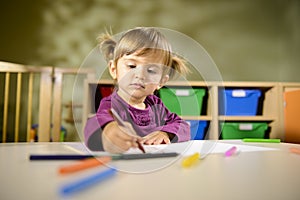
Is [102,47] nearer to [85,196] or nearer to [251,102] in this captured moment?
[85,196]

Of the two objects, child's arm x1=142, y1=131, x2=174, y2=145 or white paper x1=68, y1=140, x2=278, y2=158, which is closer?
white paper x1=68, y1=140, x2=278, y2=158

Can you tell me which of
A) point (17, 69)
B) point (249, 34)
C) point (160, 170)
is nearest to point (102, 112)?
point (160, 170)

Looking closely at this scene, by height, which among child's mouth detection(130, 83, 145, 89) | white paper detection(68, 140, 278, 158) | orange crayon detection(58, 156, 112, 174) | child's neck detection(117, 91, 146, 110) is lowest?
white paper detection(68, 140, 278, 158)

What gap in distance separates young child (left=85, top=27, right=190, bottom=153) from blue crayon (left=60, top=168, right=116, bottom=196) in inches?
8.5

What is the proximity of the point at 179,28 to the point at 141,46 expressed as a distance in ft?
4.37

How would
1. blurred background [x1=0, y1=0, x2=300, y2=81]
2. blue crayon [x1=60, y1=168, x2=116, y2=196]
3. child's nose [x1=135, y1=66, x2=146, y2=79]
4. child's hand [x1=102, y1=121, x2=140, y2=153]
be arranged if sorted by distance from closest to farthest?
blue crayon [x1=60, y1=168, x2=116, y2=196] → child's hand [x1=102, y1=121, x2=140, y2=153] → child's nose [x1=135, y1=66, x2=146, y2=79] → blurred background [x1=0, y1=0, x2=300, y2=81]

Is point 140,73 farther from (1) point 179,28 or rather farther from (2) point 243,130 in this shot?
(1) point 179,28

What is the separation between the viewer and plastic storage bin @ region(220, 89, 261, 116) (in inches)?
58.7

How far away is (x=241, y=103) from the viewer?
150 cm

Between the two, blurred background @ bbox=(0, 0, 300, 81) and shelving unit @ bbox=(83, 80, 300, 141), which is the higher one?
blurred background @ bbox=(0, 0, 300, 81)

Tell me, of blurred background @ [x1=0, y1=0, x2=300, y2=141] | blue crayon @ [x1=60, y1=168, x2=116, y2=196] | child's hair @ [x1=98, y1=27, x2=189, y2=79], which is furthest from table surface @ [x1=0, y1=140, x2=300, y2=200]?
blurred background @ [x1=0, y1=0, x2=300, y2=141]

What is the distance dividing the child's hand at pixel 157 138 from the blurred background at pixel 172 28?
1167 mm


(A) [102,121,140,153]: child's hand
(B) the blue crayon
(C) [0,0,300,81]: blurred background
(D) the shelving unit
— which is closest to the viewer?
(B) the blue crayon

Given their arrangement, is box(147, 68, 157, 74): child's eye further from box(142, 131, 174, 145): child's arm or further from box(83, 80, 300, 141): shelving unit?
box(83, 80, 300, 141): shelving unit
